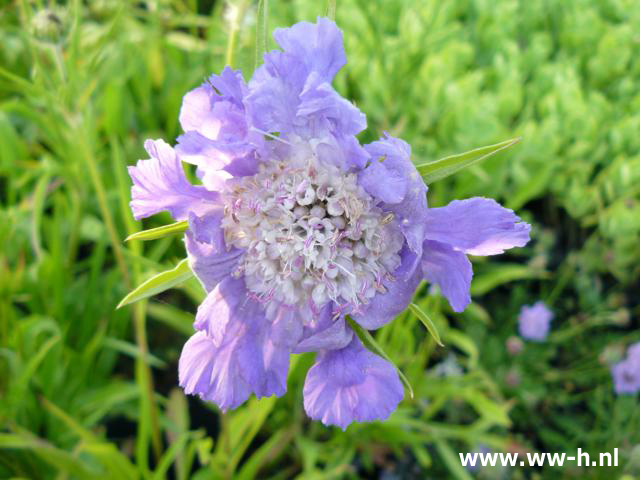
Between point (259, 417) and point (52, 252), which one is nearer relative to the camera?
point (259, 417)

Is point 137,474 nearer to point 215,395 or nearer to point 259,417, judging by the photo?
point 259,417

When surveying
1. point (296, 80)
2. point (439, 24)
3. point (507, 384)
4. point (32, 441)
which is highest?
point (296, 80)

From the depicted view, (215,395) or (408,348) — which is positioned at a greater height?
(215,395)

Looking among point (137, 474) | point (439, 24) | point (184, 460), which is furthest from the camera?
point (439, 24)

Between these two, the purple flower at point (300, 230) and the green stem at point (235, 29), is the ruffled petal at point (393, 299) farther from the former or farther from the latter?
the green stem at point (235, 29)

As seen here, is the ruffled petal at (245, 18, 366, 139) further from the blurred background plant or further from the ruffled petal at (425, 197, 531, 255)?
the blurred background plant

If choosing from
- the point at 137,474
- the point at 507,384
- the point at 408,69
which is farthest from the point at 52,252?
the point at 507,384

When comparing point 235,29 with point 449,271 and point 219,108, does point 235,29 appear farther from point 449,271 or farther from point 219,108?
point 449,271
